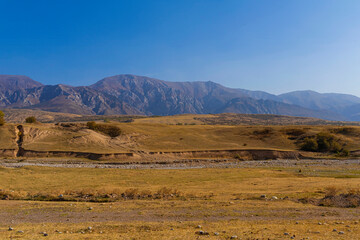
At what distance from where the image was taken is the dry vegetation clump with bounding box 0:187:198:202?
19531 millimetres

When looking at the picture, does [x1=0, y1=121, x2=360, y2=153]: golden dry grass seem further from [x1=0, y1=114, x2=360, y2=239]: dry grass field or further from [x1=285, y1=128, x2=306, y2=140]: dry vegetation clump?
[x1=0, y1=114, x2=360, y2=239]: dry grass field

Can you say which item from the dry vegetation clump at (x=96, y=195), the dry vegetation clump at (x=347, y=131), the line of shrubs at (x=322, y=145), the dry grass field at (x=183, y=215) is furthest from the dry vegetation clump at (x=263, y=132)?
the dry vegetation clump at (x=96, y=195)

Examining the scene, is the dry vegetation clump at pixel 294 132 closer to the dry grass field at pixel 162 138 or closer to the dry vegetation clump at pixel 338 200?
the dry grass field at pixel 162 138

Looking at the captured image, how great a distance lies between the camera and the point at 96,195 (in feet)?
67.2

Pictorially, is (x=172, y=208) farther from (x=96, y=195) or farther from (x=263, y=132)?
(x=263, y=132)

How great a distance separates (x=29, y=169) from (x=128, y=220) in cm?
2509

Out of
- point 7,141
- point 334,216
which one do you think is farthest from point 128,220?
point 7,141

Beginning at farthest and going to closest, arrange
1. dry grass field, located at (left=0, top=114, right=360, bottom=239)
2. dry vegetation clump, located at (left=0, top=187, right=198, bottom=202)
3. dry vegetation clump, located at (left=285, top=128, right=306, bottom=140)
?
dry vegetation clump, located at (left=285, top=128, right=306, bottom=140) → dry vegetation clump, located at (left=0, top=187, right=198, bottom=202) → dry grass field, located at (left=0, top=114, right=360, bottom=239)

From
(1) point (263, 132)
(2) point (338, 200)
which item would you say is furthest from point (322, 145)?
(2) point (338, 200)

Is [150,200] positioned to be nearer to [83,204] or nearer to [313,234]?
[83,204]

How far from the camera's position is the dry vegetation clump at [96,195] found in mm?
19531

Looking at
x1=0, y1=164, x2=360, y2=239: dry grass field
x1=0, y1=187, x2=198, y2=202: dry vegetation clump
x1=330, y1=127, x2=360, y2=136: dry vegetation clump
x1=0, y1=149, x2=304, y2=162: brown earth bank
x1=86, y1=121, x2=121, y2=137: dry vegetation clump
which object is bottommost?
x1=0, y1=149, x2=304, y2=162: brown earth bank

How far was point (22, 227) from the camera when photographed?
41.1ft

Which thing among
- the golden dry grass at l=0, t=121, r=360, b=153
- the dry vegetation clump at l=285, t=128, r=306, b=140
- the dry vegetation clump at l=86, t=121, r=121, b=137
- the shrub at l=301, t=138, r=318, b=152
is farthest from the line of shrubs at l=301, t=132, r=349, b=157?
the dry vegetation clump at l=86, t=121, r=121, b=137
